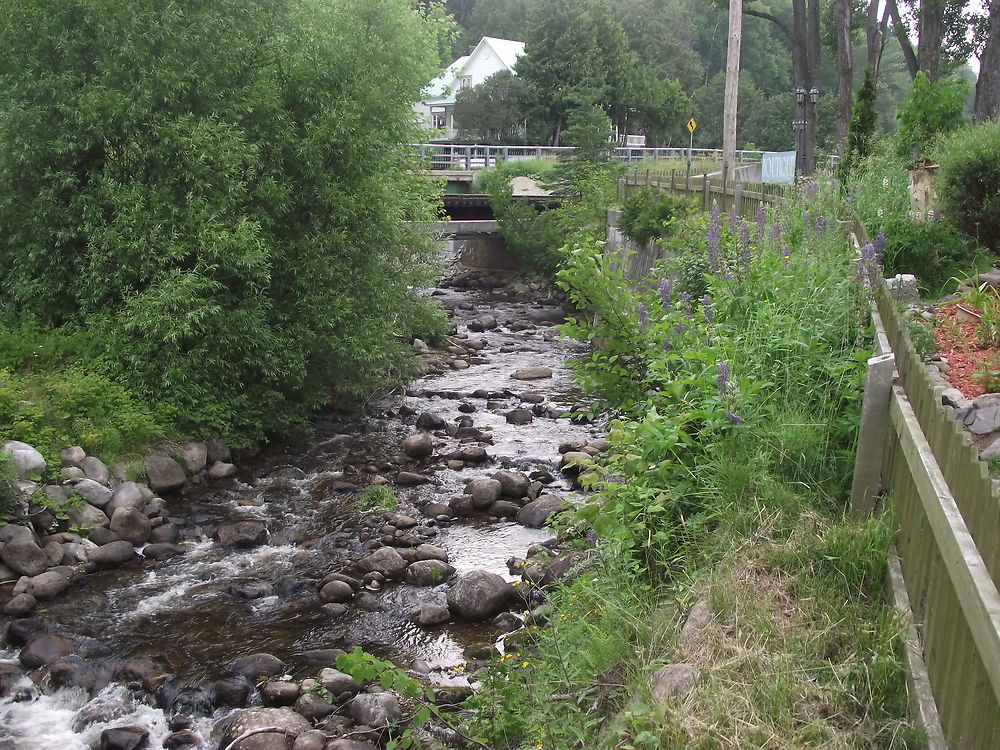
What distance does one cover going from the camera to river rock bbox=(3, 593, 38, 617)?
28.2 ft

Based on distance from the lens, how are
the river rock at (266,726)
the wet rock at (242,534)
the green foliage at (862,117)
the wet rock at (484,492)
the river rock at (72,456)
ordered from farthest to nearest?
the green foliage at (862,117), the wet rock at (484,492), the river rock at (72,456), the wet rock at (242,534), the river rock at (266,726)

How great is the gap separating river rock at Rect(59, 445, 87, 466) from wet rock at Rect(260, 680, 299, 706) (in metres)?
5.29

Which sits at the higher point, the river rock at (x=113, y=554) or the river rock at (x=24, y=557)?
the river rock at (x=24, y=557)

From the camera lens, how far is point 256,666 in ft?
24.7

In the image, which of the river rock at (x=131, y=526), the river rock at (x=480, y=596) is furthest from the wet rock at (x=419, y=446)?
the river rock at (x=480, y=596)

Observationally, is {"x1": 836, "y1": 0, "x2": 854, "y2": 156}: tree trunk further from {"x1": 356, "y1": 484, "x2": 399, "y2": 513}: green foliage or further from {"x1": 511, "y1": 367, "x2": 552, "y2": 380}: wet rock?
{"x1": 356, "y1": 484, "x2": 399, "y2": 513}: green foliage

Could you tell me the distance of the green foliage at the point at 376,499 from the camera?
37.5 ft

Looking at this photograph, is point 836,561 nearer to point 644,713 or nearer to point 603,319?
point 644,713

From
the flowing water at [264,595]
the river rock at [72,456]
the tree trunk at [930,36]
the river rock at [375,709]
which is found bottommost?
the flowing water at [264,595]

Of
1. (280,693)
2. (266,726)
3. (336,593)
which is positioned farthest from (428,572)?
(266,726)

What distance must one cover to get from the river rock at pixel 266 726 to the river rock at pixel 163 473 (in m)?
5.77

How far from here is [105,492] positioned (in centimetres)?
1091

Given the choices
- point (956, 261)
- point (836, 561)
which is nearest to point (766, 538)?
point (836, 561)

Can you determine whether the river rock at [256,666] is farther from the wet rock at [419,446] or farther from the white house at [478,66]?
the white house at [478,66]
